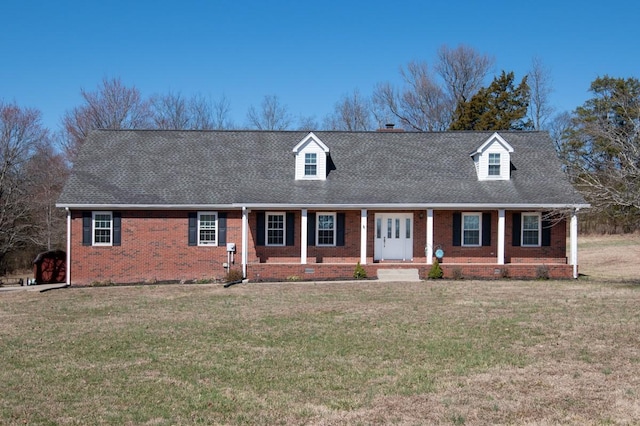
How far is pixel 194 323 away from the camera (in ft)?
49.2

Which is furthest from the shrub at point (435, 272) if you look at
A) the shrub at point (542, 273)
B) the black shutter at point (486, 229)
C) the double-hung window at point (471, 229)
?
the shrub at point (542, 273)

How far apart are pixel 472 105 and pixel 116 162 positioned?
89.7 feet

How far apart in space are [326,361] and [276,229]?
630 inches

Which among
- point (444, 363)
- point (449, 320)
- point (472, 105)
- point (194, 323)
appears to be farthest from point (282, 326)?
point (472, 105)

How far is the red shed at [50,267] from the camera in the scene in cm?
2678

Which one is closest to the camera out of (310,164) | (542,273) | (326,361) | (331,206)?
(326,361)

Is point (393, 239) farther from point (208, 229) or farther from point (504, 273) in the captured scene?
point (208, 229)

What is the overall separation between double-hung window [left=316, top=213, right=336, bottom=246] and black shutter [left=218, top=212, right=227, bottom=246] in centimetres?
363

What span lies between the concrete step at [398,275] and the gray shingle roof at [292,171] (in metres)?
2.57

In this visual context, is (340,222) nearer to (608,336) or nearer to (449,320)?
(449,320)

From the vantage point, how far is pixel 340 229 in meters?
26.5

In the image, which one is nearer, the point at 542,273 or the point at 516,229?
the point at 542,273

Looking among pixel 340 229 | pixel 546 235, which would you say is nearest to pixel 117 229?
pixel 340 229

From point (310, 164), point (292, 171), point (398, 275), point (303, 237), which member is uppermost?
point (310, 164)
